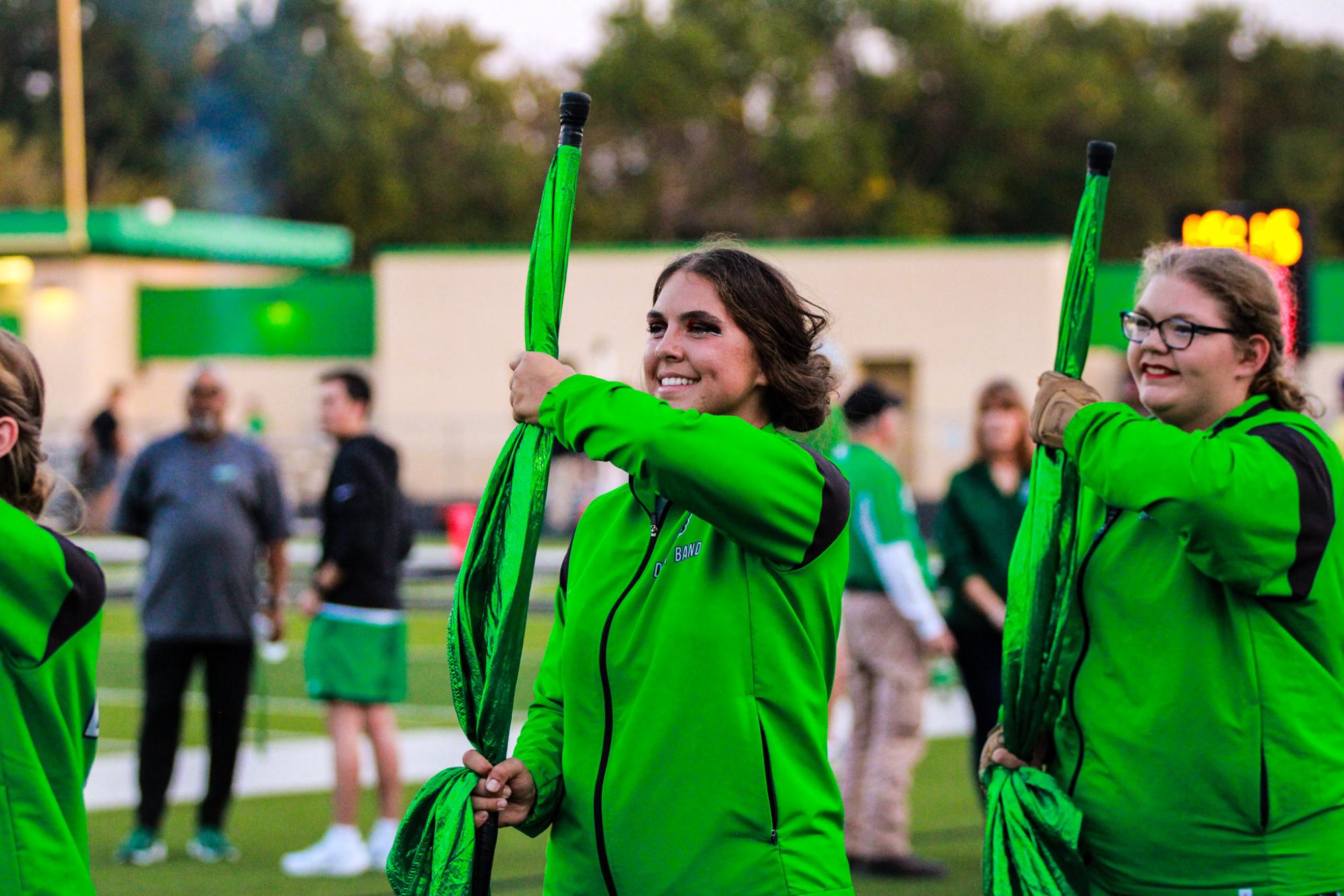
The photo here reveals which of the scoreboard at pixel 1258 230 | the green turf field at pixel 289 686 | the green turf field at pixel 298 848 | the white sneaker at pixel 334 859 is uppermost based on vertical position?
the scoreboard at pixel 1258 230

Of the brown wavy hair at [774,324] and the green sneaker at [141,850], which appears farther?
the green sneaker at [141,850]

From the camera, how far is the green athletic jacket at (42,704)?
2.94m

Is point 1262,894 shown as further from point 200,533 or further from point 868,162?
point 868,162

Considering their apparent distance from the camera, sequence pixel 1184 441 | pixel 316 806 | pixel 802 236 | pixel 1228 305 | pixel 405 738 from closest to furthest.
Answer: pixel 1184 441
pixel 1228 305
pixel 316 806
pixel 405 738
pixel 802 236

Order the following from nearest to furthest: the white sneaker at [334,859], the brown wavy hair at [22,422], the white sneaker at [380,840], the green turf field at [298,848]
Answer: the brown wavy hair at [22,422] < the green turf field at [298,848] < the white sneaker at [334,859] < the white sneaker at [380,840]

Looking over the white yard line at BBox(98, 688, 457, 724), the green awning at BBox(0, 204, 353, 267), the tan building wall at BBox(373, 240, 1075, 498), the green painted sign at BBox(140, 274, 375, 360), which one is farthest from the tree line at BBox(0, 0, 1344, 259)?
the white yard line at BBox(98, 688, 457, 724)

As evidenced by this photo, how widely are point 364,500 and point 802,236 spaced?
164 ft

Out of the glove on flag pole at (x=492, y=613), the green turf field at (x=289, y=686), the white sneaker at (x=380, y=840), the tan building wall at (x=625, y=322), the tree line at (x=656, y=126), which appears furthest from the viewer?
the tree line at (x=656, y=126)

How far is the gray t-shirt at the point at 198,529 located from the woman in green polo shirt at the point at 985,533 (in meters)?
3.08

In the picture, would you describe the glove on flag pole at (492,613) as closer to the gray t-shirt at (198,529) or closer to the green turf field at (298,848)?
the green turf field at (298,848)

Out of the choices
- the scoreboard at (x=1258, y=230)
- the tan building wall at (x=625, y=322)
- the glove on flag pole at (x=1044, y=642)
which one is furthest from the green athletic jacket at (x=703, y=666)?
the tan building wall at (x=625, y=322)

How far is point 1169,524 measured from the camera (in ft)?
9.37

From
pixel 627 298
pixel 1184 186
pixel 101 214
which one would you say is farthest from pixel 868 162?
pixel 101 214

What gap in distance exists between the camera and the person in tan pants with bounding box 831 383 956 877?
6.80 m
